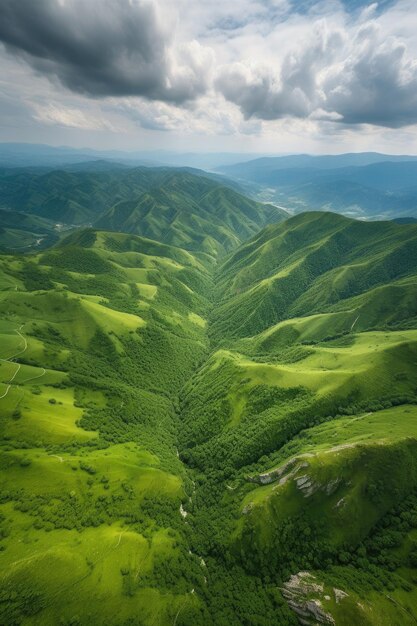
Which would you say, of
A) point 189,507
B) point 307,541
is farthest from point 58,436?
point 307,541

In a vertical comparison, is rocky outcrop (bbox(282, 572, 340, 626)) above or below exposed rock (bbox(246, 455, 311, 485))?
below

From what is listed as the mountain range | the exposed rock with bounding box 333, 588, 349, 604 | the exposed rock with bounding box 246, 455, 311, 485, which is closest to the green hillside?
the exposed rock with bounding box 333, 588, 349, 604

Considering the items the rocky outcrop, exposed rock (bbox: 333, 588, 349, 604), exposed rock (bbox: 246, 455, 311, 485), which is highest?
exposed rock (bbox: 246, 455, 311, 485)

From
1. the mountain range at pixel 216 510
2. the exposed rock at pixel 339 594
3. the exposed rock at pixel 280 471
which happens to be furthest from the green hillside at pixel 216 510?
the exposed rock at pixel 280 471

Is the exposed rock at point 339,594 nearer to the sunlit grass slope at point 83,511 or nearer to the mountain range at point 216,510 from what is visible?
the mountain range at point 216,510

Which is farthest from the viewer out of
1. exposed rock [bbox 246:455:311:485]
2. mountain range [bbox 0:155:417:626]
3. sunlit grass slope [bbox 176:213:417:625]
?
exposed rock [bbox 246:455:311:485]

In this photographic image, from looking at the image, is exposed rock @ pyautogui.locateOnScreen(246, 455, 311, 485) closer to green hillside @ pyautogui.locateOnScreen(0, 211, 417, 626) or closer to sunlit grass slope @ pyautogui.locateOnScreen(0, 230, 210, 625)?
green hillside @ pyautogui.locateOnScreen(0, 211, 417, 626)

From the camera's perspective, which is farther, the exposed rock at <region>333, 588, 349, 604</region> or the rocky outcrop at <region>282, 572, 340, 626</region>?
the exposed rock at <region>333, 588, 349, 604</region>

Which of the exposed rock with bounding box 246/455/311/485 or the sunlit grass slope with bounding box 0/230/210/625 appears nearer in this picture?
the sunlit grass slope with bounding box 0/230/210/625

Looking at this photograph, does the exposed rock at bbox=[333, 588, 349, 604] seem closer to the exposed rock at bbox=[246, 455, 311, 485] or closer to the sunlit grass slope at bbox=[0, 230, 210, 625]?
the exposed rock at bbox=[246, 455, 311, 485]

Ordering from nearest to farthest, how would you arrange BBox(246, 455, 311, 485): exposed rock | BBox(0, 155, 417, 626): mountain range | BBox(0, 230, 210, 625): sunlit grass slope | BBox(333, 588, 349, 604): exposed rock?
BBox(0, 230, 210, 625): sunlit grass slope < BBox(0, 155, 417, 626): mountain range < BBox(333, 588, 349, 604): exposed rock < BBox(246, 455, 311, 485): exposed rock

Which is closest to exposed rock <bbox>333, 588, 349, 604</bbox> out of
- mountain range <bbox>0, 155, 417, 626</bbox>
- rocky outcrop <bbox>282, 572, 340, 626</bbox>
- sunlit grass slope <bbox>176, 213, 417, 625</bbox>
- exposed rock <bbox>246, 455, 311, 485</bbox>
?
rocky outcrop <bbox>282, 572, 340, 626</bbox>

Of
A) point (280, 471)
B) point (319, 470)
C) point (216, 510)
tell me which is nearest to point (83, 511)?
point (216, 510)
